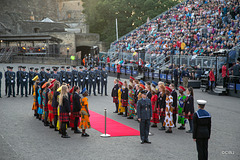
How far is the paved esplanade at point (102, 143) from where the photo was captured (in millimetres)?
9180

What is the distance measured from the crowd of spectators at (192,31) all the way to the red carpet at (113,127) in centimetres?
1545

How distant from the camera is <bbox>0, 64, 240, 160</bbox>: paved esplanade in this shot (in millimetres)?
9180

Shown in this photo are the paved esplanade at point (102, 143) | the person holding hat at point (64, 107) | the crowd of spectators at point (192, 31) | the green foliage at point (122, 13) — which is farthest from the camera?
the green foliage at point (122, 13)

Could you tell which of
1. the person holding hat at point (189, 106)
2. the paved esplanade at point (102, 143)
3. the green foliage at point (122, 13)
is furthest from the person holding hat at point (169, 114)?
the green foliage at point (122, 13)

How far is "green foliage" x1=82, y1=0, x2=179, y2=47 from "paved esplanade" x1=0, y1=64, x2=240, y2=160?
43.5 metres

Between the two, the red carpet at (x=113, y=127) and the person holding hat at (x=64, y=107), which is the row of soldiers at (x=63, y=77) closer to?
the red carpet at (x=113, y=127)

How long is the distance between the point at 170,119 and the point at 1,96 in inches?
507

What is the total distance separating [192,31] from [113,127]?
22535mm

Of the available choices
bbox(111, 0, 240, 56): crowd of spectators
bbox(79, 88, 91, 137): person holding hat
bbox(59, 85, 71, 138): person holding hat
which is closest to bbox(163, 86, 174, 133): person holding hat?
bbox(79, 88, 91, 137): person holding hat

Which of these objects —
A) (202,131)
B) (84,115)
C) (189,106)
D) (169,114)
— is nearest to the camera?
(202,131)

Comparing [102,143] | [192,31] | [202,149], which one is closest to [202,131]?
[202,149]

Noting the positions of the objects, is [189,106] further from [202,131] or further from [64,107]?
[64,107]

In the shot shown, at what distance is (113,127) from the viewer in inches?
502

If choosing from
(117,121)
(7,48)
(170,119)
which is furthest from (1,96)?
(7,48)
